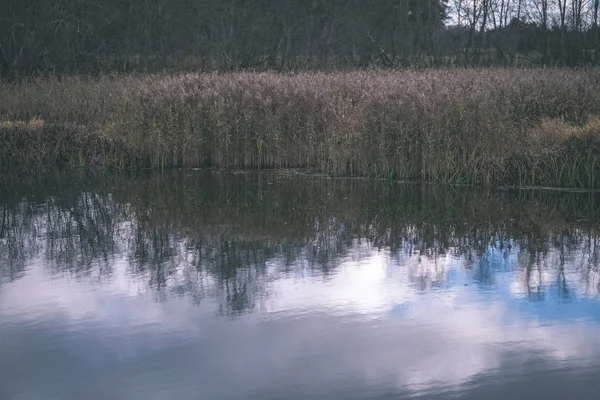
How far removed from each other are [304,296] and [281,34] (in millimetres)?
26623

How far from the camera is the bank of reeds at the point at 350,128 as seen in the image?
11555mm

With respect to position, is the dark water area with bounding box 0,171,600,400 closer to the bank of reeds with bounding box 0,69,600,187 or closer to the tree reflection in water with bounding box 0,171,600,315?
the tree reflection in water with bounding box 0,171,600,315

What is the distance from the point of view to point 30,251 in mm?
8398

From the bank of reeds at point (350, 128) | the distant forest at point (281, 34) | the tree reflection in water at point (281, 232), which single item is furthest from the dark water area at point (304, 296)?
the distant forest at point (281, 34)

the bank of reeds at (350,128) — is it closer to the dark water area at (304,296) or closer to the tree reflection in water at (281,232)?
the tree reflection in water at (281,232)

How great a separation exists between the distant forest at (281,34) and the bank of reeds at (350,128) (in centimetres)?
1036

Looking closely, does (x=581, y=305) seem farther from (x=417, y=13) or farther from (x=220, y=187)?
(x=417, y=13)

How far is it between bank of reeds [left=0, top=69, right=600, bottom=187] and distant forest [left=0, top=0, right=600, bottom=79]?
1036cm

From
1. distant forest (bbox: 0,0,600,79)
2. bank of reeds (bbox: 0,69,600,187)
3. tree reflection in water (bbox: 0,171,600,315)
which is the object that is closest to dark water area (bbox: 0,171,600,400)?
tree reflection in water (bbox: 0,171,600,315)

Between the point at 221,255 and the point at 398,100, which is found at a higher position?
the point at 398,100

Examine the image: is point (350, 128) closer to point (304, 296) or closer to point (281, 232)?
point (281, 232)

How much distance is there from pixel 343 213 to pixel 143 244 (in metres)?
2.61

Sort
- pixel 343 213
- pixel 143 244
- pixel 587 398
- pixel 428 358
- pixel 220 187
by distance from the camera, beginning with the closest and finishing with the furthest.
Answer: pixel 587 398, pixel 428 358, pixel 143 244, pixel 343 213, pixel 220 187

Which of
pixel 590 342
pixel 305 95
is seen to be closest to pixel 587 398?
pixel 590 342
